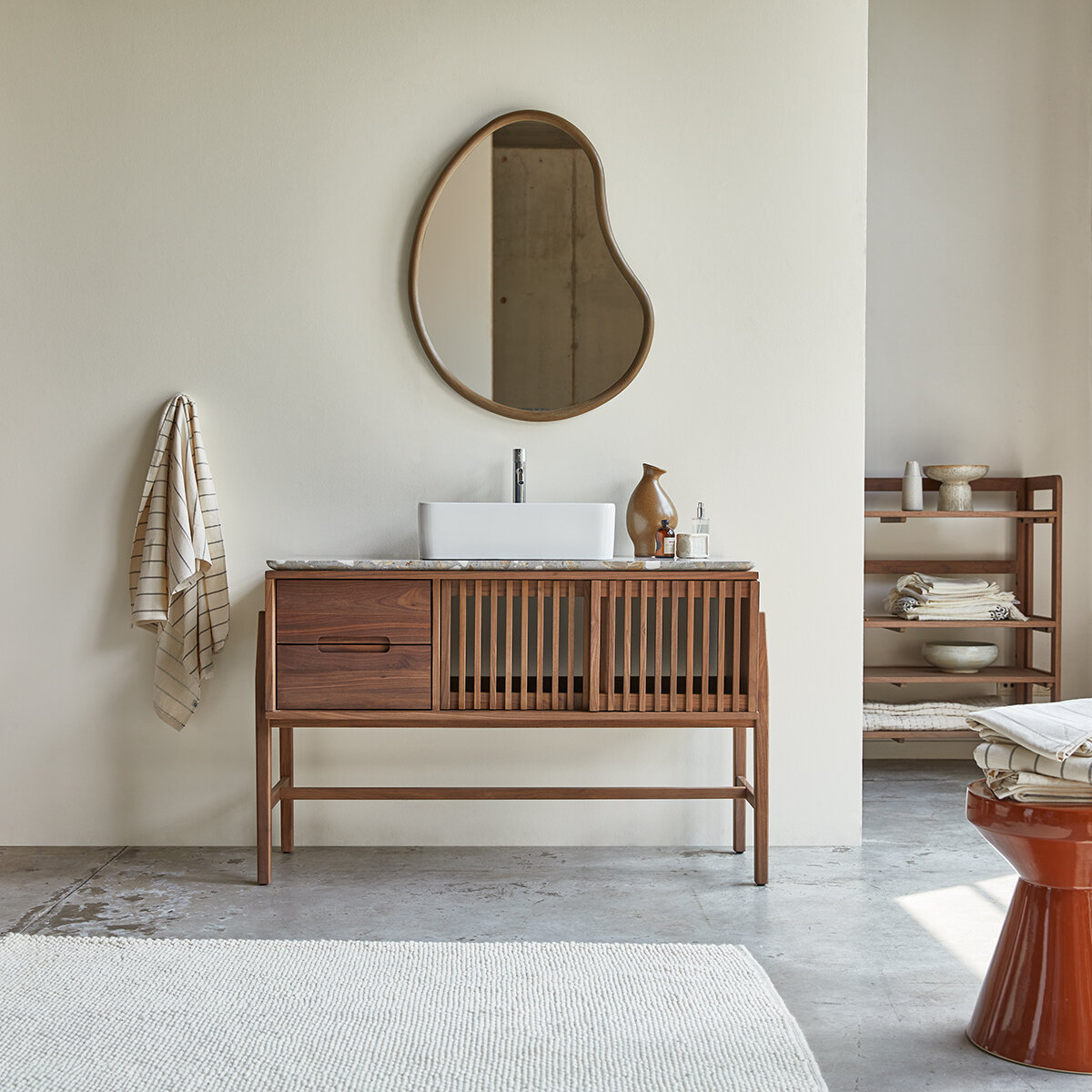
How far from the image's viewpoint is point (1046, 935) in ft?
5.42

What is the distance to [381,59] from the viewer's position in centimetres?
291

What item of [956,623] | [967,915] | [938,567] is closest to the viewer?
[967,915]

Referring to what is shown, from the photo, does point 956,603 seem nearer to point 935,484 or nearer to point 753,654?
point 935,484

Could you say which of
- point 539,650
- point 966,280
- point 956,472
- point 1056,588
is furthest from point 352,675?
point 966,280

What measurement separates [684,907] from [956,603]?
1.85 meters

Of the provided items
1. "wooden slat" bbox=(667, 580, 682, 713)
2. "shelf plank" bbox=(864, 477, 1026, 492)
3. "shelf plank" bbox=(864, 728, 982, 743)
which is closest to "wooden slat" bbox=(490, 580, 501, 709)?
"wooden slat" bbox=(667, 580, 682, 713)

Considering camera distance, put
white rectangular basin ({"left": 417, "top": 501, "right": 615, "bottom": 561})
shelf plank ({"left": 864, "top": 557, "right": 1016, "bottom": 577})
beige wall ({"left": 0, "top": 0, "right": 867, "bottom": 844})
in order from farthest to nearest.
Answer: shelf plank ({"left": 864, "top": 557, "right": 1016, "bottom": 577})
beige wall ({"left": 0, "top": 0, "right": 867, "bottom": 844})
white rectangular basin ({"left": 417, "top": 501, "right": 615, "bottom": 561})

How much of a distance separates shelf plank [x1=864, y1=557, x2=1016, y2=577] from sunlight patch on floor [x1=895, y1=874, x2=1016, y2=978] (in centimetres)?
148

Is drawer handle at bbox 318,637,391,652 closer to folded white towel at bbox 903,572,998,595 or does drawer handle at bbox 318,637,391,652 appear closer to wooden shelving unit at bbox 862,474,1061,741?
wooden shelving unit at bbox 862,474,1061,741

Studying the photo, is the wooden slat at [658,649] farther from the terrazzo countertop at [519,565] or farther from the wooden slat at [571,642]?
the wooden slat at [571,642]

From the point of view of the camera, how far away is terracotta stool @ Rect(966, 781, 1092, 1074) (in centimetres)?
161

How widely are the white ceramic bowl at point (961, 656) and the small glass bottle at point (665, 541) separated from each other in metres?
1.55

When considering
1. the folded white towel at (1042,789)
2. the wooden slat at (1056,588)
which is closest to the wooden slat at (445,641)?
the folded white towel at (1042,789)

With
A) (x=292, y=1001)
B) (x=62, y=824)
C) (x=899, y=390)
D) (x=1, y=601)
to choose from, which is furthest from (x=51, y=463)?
(x=899, y=390)
